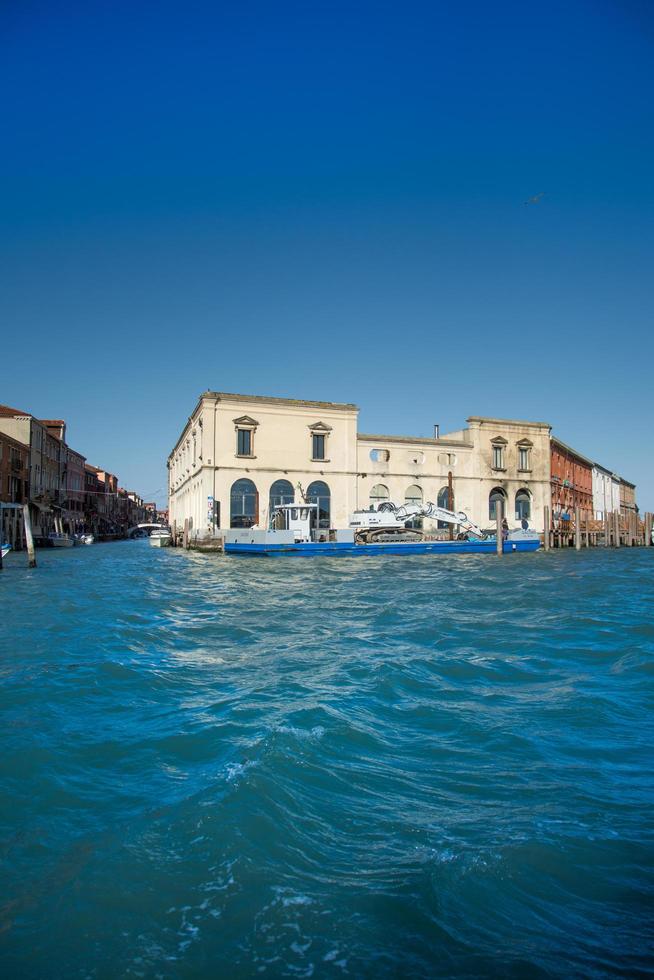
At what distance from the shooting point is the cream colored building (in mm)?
34906

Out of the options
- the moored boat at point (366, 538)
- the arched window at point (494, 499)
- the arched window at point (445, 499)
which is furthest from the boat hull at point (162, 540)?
the arched window at point (494, 499)

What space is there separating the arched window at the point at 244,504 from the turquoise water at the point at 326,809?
2642 centimetres

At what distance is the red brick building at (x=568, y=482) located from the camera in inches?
1896

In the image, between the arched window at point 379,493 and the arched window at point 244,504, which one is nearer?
the arched window at point 244,504

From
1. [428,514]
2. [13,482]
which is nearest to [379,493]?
[428,514]

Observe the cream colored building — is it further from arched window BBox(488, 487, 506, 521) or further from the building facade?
the building facade

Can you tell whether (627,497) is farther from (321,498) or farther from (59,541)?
(59,541)

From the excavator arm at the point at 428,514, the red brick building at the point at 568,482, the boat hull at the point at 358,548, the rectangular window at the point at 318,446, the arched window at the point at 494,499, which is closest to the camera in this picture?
the boat hull at the point at 358,548

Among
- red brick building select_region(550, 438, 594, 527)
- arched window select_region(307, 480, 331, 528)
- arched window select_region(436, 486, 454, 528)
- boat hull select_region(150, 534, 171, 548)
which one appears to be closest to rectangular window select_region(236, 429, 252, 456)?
arched window select_region(307, 480, 331, 528)

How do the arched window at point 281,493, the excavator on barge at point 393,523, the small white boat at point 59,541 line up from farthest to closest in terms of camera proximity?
the small white boat at point 59,541
the arched window at point 281,493
the excavator on barge at point 393,523

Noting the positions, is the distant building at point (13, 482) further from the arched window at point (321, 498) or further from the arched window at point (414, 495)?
the arched window at point (414, 495)

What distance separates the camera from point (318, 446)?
37.3 m

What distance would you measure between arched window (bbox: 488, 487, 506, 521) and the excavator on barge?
236 inches

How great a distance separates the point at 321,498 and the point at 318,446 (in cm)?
311
